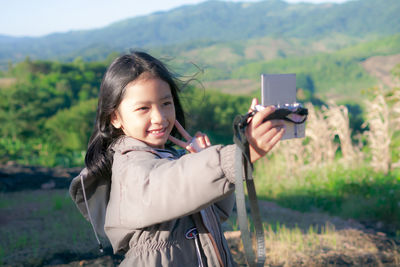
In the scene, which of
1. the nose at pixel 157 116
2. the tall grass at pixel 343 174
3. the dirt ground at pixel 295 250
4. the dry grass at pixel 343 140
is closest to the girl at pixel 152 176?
the nose at pixel 157 116

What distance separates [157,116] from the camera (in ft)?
4.67

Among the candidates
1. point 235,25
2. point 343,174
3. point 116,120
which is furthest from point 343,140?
point 235,25

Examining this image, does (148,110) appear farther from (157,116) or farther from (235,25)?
(235,25)

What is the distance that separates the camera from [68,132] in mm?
10445

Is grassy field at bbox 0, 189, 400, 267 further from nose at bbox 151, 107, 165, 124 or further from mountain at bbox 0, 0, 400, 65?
mountain at bbox 0, 0, 400, 65

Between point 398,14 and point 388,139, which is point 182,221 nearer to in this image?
point 388,139

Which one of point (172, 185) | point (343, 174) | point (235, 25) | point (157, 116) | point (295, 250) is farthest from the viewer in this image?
point (235, 25)

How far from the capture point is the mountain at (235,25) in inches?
1690

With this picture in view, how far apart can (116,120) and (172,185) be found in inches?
24.1

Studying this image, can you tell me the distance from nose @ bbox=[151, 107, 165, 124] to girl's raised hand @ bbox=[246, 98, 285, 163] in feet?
1.51

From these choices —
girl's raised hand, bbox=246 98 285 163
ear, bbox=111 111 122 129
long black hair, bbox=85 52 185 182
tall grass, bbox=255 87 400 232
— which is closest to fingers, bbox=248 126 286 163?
girl's raised hand, bbox=246 98 285 163

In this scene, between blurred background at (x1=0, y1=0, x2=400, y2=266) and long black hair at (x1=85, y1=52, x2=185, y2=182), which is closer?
long black hair at (x1=85, y1=52, x2=185, y2=182)

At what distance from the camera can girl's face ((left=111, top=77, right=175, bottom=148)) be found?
4.69 ft

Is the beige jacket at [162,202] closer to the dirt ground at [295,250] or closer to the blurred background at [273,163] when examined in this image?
the blurred background at [273,163]
